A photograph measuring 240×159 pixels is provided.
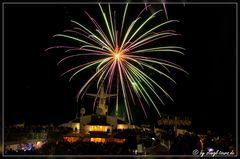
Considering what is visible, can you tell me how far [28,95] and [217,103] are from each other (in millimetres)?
24013

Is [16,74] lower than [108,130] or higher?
higher

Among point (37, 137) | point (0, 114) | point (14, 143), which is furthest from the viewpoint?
point (37, 137)

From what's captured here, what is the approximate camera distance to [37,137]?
2816cm

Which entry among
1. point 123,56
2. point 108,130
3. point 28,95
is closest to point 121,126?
point 108,130

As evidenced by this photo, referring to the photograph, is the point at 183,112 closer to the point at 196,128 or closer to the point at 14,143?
the point at 196,128

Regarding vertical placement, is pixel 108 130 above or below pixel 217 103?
below

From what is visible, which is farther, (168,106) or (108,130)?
(168,106)

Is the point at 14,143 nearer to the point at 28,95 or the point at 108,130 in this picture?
the point at 108,130

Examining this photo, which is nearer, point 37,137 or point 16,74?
point 37,137

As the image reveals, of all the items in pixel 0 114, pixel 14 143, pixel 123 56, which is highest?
pixel 123 56

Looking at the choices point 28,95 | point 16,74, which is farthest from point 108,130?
point 28,95

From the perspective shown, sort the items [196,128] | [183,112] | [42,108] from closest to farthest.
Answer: [196,128], [183,112], [42,108]

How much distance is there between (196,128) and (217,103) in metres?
3.15

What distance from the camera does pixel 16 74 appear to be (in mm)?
39250
